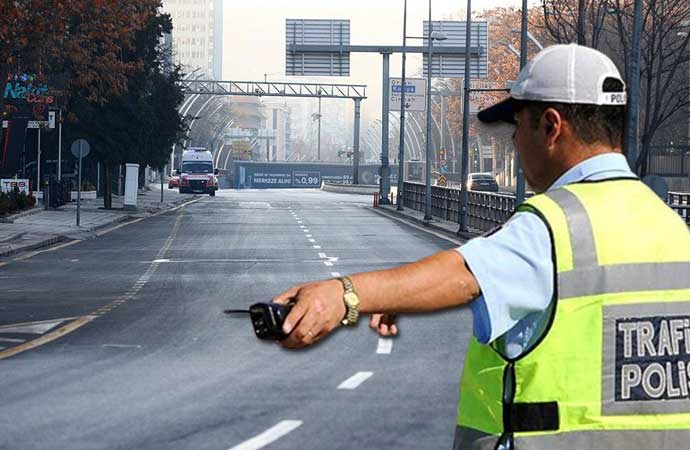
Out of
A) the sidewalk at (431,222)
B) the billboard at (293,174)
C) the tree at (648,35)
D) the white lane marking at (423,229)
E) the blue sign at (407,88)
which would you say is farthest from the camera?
the billboard at (293,174)

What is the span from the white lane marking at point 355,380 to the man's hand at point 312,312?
1026cm

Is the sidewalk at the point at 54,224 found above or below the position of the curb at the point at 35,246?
above

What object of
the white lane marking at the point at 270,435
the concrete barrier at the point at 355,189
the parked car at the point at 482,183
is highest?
the parked car at the point at 482,183

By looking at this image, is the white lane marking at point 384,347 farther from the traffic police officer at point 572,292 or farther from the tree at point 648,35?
the tree at point 648,35

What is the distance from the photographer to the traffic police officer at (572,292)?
3221 mm

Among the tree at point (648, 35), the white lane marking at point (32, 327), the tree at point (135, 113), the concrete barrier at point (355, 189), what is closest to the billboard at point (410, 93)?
the tree at point (135, 113)

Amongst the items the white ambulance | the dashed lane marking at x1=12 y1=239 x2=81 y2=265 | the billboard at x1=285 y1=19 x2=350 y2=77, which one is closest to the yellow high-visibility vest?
the dashed lane marking at x1=12 y1=239 x2=81 y2=265

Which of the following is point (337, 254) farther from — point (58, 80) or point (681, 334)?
point (681, 334)

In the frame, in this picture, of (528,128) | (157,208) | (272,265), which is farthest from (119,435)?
(157,208)

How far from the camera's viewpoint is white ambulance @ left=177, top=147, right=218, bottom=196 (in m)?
98.8

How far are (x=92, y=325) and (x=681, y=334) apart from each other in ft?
52.6

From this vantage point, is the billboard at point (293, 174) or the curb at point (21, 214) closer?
the curb at point (21, 214)

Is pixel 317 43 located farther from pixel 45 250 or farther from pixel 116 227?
pixel 45 250

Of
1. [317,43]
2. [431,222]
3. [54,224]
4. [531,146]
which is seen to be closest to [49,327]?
[531,146]
